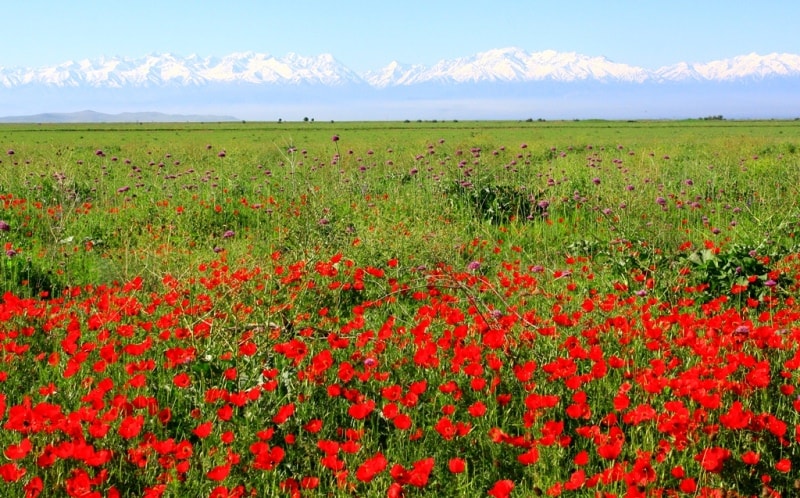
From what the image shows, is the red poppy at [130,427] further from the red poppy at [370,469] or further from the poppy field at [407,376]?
the red poppy at [370,469]

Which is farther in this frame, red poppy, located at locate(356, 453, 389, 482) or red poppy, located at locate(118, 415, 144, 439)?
red poppy, located at locate(118, 415, 144, 439)

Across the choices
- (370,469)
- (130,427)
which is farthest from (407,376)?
(130,427)

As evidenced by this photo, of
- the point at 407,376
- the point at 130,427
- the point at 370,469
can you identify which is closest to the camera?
the point at 370,469

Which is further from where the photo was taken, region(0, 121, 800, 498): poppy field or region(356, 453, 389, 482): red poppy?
region(0, 121, 800, 498): poppy field

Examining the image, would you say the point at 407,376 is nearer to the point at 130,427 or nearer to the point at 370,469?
the point at 370,469

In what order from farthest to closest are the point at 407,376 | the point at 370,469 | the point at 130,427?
the point at 407,376
the point at 130,427
the point at 370,469

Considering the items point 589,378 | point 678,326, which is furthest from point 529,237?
point 589,378

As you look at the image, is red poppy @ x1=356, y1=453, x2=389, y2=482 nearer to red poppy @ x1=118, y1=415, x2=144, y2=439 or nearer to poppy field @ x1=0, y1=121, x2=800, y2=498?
poppy field @ x1=0, y1=121, x2=800, y2=498

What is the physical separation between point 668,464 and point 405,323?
7.47 feet

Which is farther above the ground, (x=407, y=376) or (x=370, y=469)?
(x=370, y=469)

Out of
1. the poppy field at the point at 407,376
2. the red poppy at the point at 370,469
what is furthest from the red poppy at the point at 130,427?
the red poppy at the point at 370,469

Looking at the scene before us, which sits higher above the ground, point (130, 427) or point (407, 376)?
point (130, 427)

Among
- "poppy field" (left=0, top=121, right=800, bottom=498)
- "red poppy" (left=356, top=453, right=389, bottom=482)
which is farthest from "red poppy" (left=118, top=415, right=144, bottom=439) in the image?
"red poppy" (left=356, top=453, right=389, bottom=482)

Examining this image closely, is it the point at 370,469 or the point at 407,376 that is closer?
the point at 370,469
